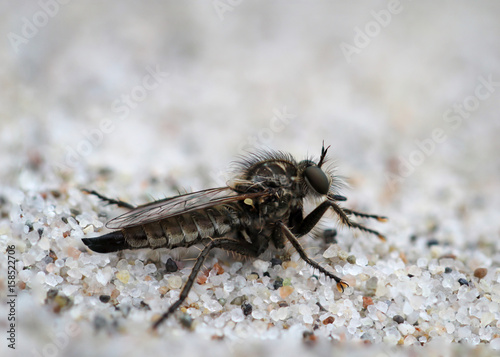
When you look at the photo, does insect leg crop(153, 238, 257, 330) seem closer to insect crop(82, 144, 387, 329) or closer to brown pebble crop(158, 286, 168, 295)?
insect crop(82, 144, 387, 329)

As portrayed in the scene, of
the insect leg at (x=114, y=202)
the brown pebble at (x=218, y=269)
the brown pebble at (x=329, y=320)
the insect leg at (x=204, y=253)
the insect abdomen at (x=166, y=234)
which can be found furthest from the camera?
the insect leg at (x=114, y=202)

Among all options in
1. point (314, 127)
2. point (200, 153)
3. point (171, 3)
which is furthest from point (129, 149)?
point (171, 3)

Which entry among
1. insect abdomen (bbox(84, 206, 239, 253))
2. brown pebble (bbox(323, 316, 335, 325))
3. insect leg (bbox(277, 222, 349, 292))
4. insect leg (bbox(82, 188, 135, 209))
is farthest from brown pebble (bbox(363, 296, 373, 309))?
insect leg (bbox(82, 188, 135, 209))

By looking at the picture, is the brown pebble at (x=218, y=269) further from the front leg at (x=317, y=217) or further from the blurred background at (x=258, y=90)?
the blurred background at (x=258, y=90)

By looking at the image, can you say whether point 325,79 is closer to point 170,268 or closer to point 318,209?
point 318,209

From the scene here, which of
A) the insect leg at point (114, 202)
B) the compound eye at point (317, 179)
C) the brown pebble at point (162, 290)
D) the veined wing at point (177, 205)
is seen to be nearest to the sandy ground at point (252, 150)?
the brown pebble at point (162, 290)

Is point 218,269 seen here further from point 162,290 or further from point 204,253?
point 162,290

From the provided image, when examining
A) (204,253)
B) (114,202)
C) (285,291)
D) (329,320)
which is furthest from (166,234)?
(329,320)
